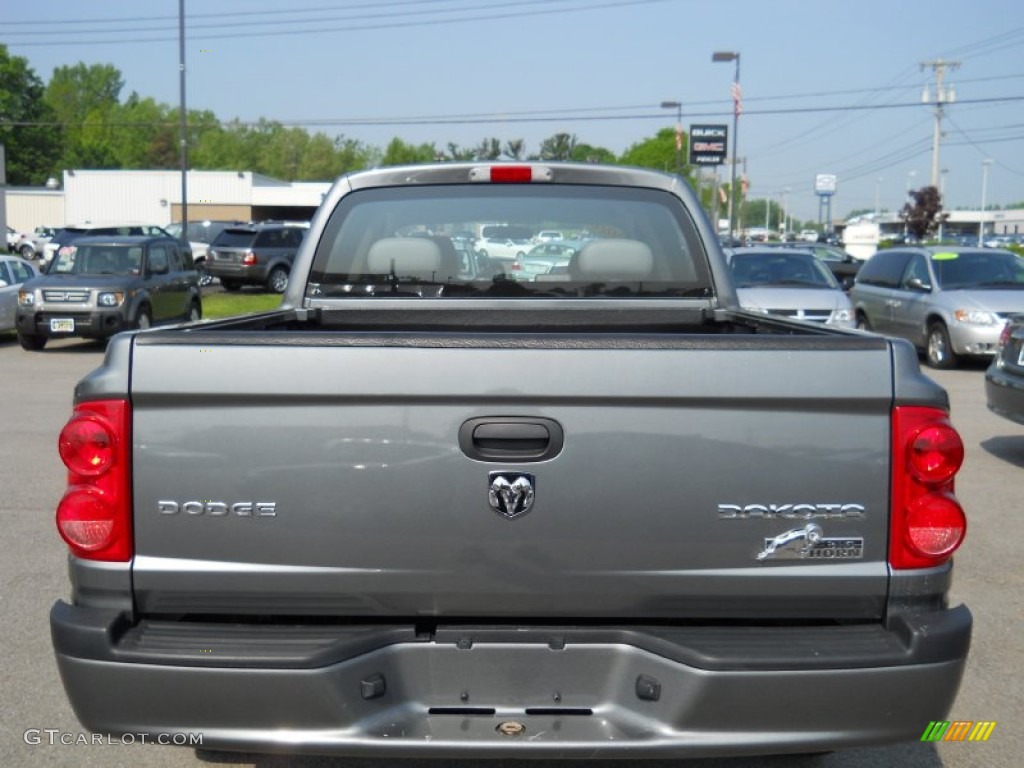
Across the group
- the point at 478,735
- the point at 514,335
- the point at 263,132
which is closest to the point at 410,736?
the point at 478,735

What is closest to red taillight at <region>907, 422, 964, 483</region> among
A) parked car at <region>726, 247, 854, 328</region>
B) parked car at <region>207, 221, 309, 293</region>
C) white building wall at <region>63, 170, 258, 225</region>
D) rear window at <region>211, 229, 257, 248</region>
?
parked car at <region>726, 247, 854, 328</region>

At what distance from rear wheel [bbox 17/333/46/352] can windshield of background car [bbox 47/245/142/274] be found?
1.17 meters

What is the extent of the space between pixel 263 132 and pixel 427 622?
145851 mm

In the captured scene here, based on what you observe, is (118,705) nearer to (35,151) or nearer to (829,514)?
(829,514)

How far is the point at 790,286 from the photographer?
16.9 meters

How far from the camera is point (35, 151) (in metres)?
102

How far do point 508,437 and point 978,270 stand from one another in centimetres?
1628

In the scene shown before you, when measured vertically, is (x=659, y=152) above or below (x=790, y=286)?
above

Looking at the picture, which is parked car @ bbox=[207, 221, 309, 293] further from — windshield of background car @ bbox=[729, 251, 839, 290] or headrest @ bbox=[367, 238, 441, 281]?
headrest @ bbox=[367, 238, 441, 281]

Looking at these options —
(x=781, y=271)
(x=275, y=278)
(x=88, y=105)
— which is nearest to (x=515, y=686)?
(x=781, y=271)

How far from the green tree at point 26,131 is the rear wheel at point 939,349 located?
297ft

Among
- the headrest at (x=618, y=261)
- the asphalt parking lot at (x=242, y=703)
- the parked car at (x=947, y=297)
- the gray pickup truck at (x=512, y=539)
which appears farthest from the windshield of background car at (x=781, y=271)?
the gray pickup truck at (x=512, y=539)

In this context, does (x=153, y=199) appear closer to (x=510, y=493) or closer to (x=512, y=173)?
(x=512, y=173)

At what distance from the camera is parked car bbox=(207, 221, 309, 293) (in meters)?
32.9
